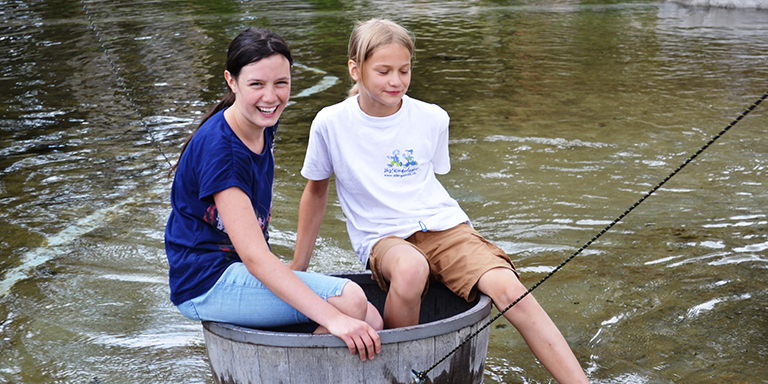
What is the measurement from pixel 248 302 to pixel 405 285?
18.4 inches

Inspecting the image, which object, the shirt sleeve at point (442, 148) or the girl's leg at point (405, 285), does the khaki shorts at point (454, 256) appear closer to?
the girl's leg at point (405, 285)

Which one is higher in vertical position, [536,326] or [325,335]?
[325,335]

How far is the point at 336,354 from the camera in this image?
1.93 meters

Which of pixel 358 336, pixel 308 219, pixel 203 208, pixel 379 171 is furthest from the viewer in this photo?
pixel 308 219

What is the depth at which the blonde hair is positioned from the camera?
241cm

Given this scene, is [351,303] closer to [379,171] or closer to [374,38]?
[379,171]

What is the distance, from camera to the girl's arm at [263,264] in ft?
6.41

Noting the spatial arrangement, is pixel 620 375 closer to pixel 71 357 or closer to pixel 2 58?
pixel 71 357

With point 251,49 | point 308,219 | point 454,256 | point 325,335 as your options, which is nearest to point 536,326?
point 454,256

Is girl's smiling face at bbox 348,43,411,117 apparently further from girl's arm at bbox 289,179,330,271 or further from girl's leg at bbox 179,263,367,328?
girl's leg at bbox 179,263,367,328

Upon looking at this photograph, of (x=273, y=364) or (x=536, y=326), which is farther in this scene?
(x=536, y=326)

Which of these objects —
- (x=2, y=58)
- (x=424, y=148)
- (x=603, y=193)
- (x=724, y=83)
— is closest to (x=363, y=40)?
(x=424, y=148)

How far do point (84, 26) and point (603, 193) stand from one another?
1115 cm

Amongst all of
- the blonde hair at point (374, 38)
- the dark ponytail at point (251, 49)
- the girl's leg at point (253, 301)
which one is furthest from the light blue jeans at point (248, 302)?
the blonde hair at point (374, 38)
